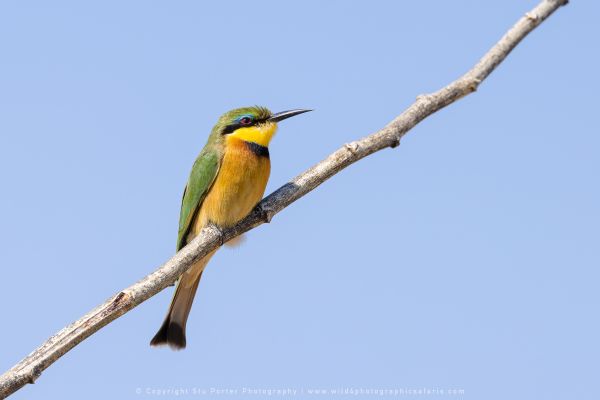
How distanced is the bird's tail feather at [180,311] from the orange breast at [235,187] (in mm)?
244

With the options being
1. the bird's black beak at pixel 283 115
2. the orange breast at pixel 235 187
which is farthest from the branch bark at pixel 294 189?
the bird's black beak at pixel 283 115

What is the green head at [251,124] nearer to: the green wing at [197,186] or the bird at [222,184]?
the bird at [222,184]

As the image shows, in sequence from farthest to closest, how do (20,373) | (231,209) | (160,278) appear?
(231,209), (160,278), (20,373)

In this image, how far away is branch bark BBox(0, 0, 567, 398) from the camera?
263cm

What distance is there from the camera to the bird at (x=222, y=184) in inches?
166

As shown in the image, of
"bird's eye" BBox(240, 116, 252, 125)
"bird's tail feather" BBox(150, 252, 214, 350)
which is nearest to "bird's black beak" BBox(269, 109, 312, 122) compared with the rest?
"bird's eye" BBox(240, 116, 252, 125)

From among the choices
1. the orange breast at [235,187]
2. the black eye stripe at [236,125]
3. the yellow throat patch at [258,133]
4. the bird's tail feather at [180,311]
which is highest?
the black eye stripe at [236,125]

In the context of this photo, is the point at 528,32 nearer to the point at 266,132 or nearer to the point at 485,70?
the point at 485,70

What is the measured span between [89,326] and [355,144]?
1.25 meters

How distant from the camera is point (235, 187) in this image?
4.23 meters

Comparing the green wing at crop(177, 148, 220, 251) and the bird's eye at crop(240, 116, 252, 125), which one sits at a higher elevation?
the bird's eye at crop(240, 116, 252, 125)

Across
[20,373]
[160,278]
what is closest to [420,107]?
[160,278]

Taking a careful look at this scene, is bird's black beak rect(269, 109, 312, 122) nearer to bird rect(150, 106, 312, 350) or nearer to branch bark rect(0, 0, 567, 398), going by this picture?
bird rect(150, 106, 312, 350)

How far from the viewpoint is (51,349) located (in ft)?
8.83
